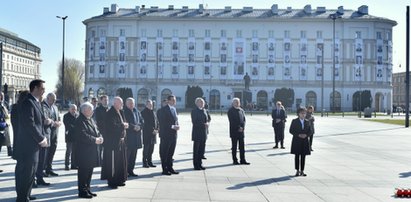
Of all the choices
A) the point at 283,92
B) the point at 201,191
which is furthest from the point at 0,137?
the point at 283,92

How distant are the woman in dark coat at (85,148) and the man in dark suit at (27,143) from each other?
837 mm

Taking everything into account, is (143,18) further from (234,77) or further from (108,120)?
(108,120)

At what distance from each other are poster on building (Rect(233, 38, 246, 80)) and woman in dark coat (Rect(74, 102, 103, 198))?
279ft

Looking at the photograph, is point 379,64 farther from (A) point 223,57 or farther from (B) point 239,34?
(A) point 223,57

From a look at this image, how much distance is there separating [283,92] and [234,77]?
409 inches

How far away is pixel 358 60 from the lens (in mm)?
93562

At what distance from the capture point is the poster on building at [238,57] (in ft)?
305

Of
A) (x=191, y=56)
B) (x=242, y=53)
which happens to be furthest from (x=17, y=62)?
(x=242, y=53)

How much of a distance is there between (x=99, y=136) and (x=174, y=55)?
280ft

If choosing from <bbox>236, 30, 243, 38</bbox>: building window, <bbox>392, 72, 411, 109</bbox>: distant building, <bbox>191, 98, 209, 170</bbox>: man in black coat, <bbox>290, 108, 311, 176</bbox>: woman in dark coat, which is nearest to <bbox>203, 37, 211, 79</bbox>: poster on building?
<bbox>236, 30, 243, 38</bbox>: building window

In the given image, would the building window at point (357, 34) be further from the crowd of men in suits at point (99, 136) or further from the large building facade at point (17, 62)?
the crowd of men in suits at point (99, 136)

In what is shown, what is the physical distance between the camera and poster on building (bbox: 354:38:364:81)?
305ft

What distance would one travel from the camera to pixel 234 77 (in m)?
92.9

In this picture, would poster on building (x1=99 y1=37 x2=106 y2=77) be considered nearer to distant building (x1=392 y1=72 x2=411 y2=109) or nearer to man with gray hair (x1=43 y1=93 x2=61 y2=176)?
man with gray hair (x1=43 y1=93 x2=61 y2=176)
